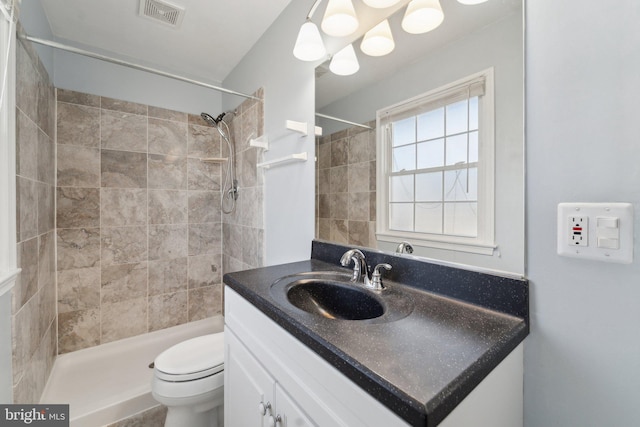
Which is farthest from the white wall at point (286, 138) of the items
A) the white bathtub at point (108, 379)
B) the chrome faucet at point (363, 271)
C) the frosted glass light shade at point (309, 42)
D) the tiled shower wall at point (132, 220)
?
the white bathtub at point (108, 379)

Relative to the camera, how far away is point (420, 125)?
967 millimetres

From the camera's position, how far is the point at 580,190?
0.61m

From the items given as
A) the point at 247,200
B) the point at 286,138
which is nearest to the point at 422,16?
the point at 286,138

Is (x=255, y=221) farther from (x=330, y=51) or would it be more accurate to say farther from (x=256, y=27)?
(x=256, y=27)

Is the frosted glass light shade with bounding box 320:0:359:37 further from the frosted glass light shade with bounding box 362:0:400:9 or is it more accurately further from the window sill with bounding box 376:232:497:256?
the window sill with bounding box 376:232:497:256

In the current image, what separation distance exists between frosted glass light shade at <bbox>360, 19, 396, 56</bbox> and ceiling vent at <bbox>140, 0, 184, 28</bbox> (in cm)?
128

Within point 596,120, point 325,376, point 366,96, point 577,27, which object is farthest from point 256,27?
point 325,376

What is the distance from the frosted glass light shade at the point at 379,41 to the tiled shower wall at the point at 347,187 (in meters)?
0.30

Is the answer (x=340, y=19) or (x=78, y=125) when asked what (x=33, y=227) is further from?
(x=340, y=19)

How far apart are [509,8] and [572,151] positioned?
1.49 ft

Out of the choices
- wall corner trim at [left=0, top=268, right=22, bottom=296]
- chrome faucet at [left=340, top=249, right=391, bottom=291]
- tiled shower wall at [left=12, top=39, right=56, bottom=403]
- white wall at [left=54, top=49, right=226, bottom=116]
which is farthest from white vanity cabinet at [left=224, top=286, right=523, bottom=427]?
white wall at [left=54, top=49, right=226, bottom=116]

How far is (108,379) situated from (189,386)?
101 centimetres

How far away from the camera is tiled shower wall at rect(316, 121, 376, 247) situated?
1.17 meters

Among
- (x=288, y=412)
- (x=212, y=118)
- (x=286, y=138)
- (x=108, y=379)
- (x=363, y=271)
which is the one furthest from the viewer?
(x=212, y=118)
